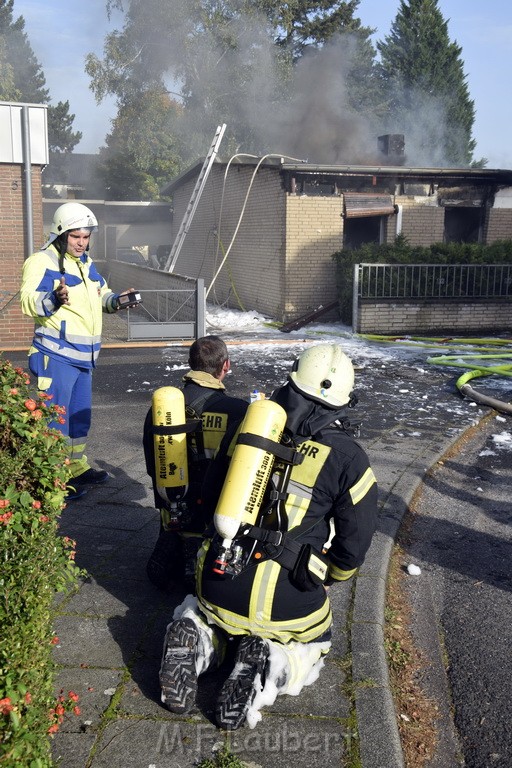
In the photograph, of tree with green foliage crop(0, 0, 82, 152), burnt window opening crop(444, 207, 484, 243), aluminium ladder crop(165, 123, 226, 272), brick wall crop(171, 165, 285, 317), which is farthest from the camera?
tree with green foliage crop(0, 0, 82, 152)

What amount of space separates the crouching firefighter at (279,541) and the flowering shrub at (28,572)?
0.65 meters

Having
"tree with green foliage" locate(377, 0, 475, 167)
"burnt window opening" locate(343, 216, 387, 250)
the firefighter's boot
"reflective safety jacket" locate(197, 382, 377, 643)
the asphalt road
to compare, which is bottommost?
the asphalt road

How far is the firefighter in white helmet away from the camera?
207 inches

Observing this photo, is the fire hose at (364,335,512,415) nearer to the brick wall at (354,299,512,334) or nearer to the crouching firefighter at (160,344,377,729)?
the brick wall at (354,299,512,334)

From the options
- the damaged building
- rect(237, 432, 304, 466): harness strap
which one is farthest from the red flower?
the damaged building

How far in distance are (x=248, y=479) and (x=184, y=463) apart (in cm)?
104

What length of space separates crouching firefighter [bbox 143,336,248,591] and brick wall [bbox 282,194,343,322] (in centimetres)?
1396

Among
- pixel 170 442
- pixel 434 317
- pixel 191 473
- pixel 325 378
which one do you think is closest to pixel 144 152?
pixel 434 317

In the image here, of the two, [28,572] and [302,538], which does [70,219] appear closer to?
[302,538]

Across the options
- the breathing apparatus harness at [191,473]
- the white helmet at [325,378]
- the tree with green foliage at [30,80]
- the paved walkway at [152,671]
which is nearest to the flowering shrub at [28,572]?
the paved walkway at [152,671]

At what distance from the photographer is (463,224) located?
1998 cm

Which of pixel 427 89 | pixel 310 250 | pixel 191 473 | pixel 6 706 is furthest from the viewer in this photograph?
pixel 427 89

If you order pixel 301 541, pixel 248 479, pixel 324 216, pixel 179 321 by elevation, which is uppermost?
pixel 324 216

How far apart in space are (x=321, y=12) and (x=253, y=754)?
45.1 meters
